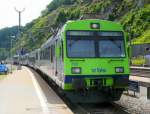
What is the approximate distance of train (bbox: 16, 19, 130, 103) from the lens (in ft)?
58.1

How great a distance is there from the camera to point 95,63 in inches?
704

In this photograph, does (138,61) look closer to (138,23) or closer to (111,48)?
(138,23)

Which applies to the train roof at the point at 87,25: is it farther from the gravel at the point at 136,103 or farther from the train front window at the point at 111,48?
the gravel at the point at 136,103

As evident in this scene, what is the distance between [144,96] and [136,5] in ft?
203

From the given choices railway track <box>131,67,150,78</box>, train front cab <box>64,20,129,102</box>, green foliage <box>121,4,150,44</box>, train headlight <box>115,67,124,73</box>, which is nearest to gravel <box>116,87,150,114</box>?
train front cab <box>64,20,129,102</box>

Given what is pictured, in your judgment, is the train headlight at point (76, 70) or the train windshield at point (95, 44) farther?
the train windshield at point (95, 44)

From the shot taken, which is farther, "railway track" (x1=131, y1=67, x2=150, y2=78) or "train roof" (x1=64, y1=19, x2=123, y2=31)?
"railway track" (x1=131, y1=67, x2=150, y2=78)

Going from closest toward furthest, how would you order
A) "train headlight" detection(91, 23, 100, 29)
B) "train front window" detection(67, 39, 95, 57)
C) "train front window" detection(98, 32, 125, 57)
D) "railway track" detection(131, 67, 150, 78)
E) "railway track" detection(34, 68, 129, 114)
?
"railway track" detection(34, 68, 129, 114) < "train front window" detection(67, 39, 95, 57) < "train front window" detection(98, 32, 125, 57) < "train headlight" detection(91, 23, 100, 29) < "railway track" detection(131, 67, 150, 78)

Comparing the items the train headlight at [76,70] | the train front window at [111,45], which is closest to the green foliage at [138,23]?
the train front window at [111,45]

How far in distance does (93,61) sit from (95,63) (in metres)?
0.10

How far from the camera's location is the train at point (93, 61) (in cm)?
1772

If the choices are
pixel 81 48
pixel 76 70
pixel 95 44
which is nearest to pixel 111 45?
pixel 95 44

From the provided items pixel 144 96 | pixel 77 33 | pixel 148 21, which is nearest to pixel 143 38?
pixel 148 21

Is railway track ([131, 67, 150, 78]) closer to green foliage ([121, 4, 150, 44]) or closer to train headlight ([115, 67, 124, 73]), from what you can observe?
train headlight ([115, 67, 124, 73])
